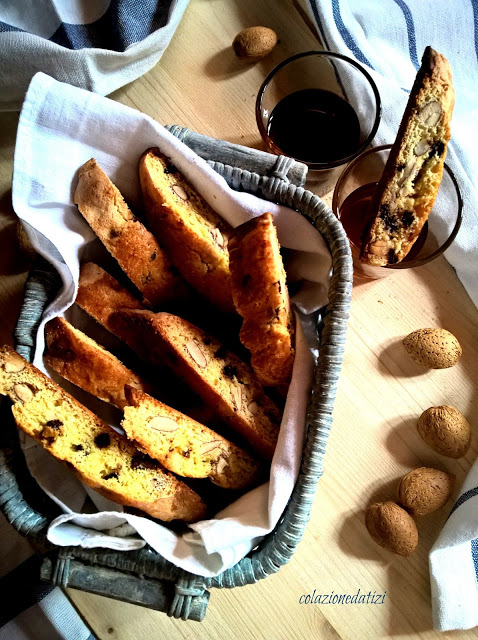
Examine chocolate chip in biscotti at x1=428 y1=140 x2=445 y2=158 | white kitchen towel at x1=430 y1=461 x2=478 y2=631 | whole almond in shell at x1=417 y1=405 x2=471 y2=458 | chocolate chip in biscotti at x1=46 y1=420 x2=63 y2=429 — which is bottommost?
white kitchen towel at x1=430 y1=461 x2=478 y2=631

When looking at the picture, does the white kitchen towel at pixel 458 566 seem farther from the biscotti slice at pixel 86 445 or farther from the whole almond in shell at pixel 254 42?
the whole almond in shell at pixel 254 42

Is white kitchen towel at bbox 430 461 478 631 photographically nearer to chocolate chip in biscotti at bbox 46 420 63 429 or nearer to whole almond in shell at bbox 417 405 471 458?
whole almond in shell at bbox 417 405 471 458

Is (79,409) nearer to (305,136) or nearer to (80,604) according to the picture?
(80,604)

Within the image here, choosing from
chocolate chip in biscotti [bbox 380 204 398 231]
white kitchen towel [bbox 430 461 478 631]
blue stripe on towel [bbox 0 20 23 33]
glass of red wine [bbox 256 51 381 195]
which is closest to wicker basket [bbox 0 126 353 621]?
chocolate chip in biscotti [bbox 380 204 398 231]

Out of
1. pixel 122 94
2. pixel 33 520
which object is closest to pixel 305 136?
pixel 122 94

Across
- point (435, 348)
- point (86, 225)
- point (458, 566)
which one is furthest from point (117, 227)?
point (458, 566)
